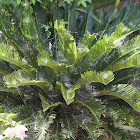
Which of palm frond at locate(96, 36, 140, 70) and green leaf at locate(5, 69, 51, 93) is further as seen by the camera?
palm frond at locate(96, 36, 140, 70)

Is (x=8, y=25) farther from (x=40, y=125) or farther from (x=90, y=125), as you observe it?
(x=90, y=125)

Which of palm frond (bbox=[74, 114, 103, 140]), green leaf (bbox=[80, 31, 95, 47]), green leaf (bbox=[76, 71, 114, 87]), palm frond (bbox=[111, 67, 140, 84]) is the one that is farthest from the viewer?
palm frond (bbox=[111, 67, 140, 84])

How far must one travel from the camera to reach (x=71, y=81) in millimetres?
1969

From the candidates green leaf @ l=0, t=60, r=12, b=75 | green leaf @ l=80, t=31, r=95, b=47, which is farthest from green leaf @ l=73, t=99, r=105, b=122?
green leaf @ l=0, t=60, r=12, b=75

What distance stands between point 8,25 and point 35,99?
92cm

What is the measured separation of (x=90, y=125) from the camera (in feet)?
5.51

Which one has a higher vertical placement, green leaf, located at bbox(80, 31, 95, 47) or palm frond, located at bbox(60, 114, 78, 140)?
green leaf, located at bbox(80, 31, 95, 47)

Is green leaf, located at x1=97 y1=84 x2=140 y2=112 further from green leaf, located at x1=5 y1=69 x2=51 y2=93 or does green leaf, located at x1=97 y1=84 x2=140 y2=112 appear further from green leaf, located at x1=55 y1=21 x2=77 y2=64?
green leaf, located at x1=5 y1=69 x2=51 y2=93

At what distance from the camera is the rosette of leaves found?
159 centimetres

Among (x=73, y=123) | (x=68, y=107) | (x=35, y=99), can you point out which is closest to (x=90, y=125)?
(x=73, y=123)

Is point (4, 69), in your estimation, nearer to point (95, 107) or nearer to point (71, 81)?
point (71, 81)

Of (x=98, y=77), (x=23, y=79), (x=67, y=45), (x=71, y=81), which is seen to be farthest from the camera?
(x=71, y=81)

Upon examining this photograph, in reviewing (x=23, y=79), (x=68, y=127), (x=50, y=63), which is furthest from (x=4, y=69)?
(x=68, y=127)

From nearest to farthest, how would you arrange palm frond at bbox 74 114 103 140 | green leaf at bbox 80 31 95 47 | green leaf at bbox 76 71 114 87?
green leaf at bbox 76 71 114 87
palm frond at bbox 74 114 103 140
green leaf at bbox 80 31 95 47
